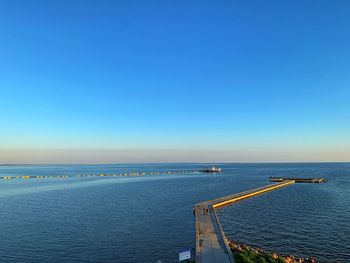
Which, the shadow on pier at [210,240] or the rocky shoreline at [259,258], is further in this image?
the rocky shoreline at [259,258]

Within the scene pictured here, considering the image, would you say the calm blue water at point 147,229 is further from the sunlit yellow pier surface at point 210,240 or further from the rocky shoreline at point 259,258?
the rocky shoreline at point 259,258

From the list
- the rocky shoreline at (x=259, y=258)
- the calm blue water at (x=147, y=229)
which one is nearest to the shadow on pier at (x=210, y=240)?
the rocky shoreline at (x=259, y=258)

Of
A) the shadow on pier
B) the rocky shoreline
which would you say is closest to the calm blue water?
the shadow on pier

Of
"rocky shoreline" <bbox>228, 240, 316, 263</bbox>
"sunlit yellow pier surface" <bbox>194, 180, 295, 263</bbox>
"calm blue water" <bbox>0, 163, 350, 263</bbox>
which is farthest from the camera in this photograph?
"calm blue water" <bbox>0, 163, 350, 263</bbox>

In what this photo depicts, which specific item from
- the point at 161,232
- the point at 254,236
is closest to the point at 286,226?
the point at 254,236

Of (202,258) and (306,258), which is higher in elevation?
(202,258)

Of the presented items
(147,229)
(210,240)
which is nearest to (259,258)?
(210,240)

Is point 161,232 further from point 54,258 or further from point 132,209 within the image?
point 132,209

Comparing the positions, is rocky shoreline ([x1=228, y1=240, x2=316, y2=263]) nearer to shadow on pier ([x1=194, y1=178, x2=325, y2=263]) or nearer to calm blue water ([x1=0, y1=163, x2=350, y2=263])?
shadow on pier ([x1=194, y1=178, x2=325, y2=263])

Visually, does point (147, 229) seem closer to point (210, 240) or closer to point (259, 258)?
point (210, 240)

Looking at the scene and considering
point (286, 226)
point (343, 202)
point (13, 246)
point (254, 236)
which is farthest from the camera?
point (343, 202)

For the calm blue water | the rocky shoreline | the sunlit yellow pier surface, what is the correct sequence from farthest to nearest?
the calm blue water
the rocky shoreline
the sunlit yellow pier surface
